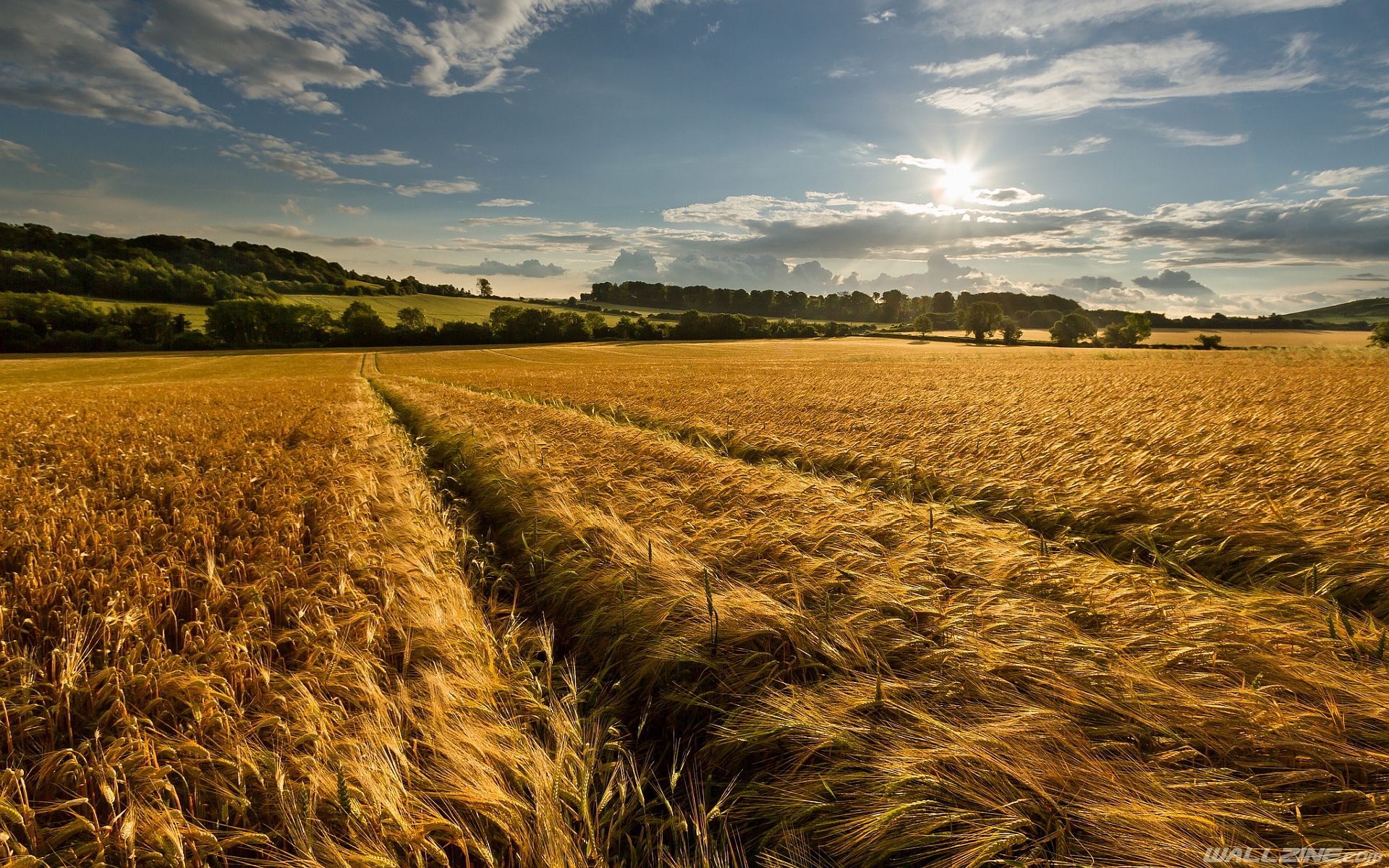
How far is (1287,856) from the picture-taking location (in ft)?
5.95

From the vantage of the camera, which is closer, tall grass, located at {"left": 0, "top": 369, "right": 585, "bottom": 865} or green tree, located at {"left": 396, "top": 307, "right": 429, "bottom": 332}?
tall grass, located at {"left": 0, "top": 369, "right": 585, "bottom": 865}

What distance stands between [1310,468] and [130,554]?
12128 millimetres

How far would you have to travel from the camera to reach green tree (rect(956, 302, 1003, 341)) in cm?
10662

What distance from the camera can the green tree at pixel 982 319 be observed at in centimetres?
10662

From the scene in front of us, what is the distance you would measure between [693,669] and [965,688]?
4.99ft

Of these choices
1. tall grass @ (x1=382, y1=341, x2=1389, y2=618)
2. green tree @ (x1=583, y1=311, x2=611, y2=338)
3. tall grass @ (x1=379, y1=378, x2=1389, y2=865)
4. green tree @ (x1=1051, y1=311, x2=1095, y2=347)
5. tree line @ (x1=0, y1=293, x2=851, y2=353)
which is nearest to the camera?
tall grass @ (x1=379, y1=378, x2=1389, y2=865)

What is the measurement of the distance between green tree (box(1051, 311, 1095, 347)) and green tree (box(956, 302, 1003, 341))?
1022cm

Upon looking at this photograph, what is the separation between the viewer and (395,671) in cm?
297

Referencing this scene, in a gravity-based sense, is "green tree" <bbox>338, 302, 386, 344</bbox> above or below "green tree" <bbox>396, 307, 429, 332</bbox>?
below

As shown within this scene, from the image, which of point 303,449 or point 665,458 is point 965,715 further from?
point 303,449

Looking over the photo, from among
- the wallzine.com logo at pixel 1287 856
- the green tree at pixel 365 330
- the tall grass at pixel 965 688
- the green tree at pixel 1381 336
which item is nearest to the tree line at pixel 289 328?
the green tree at pixel 365 330

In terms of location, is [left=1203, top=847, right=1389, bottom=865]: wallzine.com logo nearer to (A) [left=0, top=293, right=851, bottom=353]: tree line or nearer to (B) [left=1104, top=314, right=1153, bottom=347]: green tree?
(A) [left=0, top=293, right=851, bottom=353]: tree line

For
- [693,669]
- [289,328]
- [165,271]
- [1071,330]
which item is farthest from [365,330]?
[1071,330]

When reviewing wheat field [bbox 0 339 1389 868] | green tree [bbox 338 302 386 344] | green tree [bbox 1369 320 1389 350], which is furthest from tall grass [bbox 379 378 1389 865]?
green tree [bbox 1369 320 1389 350]
